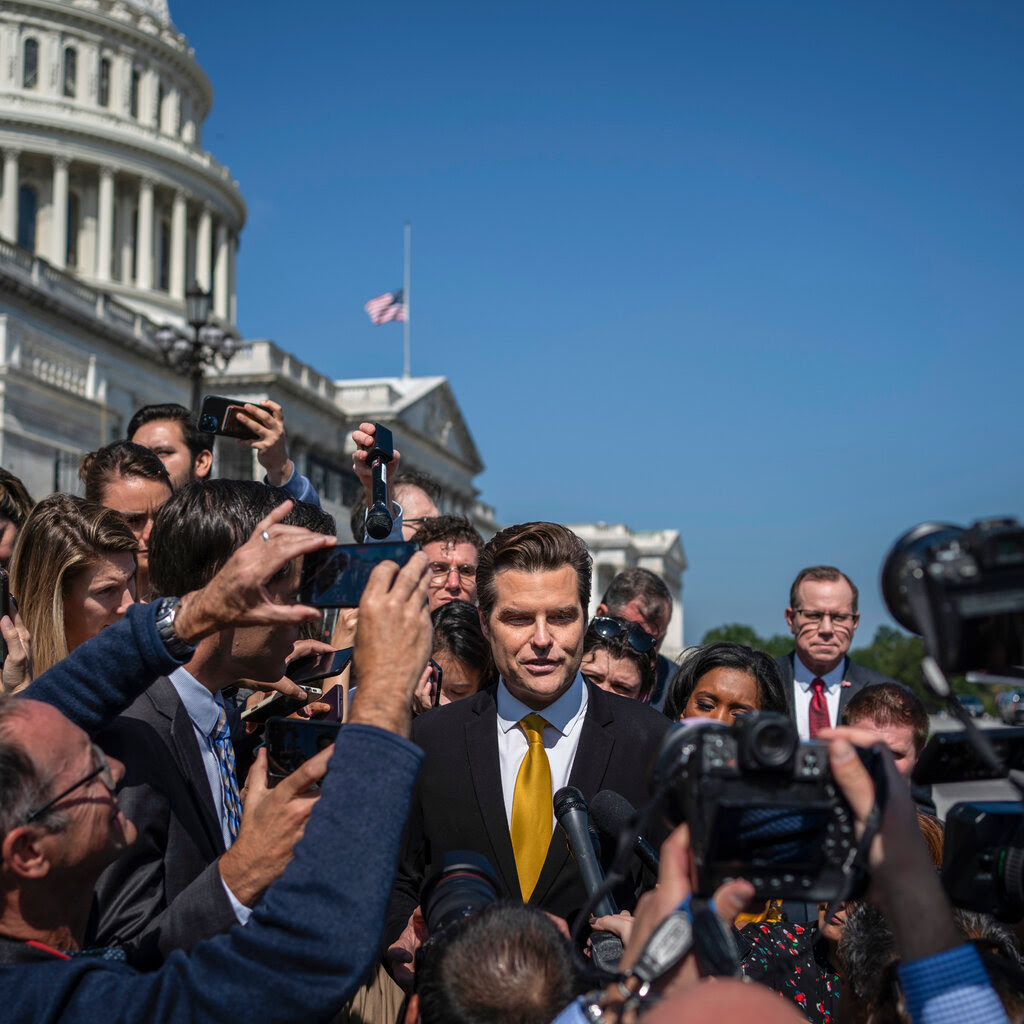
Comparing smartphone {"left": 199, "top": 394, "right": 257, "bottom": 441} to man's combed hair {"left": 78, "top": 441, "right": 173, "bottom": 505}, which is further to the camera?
man's combed hair {"left": 78, "top": 441, "right": 173, "bottom": 505}

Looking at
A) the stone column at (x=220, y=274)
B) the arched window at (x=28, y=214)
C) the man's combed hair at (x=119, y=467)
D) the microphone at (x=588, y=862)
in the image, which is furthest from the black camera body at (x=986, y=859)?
the stone column at (x=220, y=274)

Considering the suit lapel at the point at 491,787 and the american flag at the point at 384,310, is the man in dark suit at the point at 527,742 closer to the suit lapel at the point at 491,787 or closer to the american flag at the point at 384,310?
the suit lapel at the point at 491,787

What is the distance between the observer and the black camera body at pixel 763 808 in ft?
5.71

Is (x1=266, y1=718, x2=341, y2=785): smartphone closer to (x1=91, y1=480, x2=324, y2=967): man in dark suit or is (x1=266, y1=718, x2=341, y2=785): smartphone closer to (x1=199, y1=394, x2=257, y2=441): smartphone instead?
(x1=91, y1=480, x2=324, y2=967): man in dark suit

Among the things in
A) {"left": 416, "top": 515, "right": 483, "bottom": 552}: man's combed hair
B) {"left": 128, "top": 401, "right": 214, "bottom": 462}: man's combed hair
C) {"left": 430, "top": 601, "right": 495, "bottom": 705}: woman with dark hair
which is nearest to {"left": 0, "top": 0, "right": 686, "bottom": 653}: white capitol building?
{"left": 128, "top": 401, "right": 214, "bottom": 462}: man's combed hair

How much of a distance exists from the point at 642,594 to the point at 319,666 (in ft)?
14.5

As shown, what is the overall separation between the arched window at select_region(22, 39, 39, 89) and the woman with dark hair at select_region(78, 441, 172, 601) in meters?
54.9

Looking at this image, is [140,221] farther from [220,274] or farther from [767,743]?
[767,743]

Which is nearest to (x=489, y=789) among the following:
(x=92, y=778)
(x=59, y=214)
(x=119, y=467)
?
(x=92, y=778)

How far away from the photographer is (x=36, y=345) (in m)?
26.8

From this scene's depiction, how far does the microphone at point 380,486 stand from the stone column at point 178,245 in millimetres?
56319

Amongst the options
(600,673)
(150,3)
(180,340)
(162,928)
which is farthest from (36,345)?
(150,3)

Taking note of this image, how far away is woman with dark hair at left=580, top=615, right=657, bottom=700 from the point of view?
5152 millimetres

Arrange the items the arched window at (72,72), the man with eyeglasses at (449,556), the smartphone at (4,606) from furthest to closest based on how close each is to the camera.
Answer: the arched window at (72,72)
the man with eyeglasses at (449,556)
the smartphone at (4,606)
